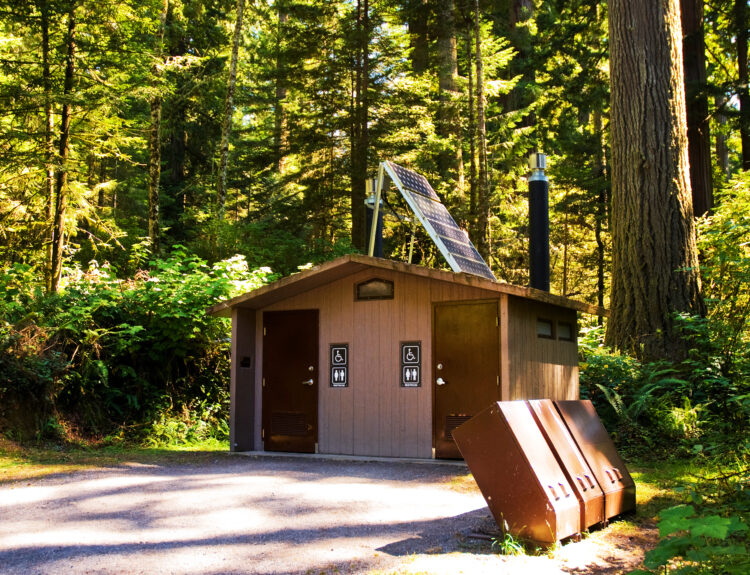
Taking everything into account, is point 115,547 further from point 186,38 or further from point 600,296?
point 186,38

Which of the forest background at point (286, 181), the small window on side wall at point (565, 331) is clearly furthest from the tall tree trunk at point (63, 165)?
the small window on side wall at point (565, 331)

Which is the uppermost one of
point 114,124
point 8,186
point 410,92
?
point 410,92

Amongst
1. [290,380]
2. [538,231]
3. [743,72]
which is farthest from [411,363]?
[743,72]

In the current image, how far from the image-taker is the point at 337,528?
518 cm

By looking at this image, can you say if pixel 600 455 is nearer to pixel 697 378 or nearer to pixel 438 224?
pixel 697 378

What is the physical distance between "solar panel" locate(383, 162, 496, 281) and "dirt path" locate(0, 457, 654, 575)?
3.19 m

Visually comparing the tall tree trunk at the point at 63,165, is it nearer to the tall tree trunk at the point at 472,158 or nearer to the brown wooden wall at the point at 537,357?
the brown wooden wall at the point at 537,357

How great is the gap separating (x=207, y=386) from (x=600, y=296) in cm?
1444

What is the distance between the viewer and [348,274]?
398 inches

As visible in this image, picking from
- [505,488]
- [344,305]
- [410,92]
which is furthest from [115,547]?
[410,92]

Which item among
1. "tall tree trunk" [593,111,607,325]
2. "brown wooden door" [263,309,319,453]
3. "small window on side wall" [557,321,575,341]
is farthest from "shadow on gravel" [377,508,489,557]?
"tall tree trunk" [593,111,607,325]

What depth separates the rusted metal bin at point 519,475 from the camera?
14.8ft

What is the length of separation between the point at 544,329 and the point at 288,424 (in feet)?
13.2

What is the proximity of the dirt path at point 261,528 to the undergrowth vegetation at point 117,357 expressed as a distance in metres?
2.86
